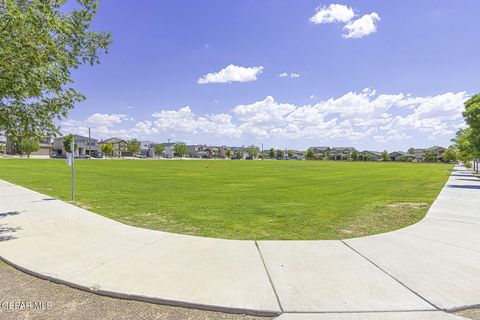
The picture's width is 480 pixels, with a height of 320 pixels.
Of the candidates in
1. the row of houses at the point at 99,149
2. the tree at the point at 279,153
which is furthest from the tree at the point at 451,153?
the row of houses at the point at 99,149

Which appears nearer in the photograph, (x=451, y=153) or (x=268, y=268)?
(x=268, y=268)

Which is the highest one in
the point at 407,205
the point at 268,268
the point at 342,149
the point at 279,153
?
the point at 342,149

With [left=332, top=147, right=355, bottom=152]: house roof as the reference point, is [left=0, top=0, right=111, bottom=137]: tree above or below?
below

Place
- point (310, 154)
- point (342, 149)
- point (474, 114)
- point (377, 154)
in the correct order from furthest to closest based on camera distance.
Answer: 1. point (342, 149)
2. point (377, 154)
3. point (310, 154)
4. point (474, 114)

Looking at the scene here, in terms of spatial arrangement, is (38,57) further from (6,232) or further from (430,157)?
(430,157)

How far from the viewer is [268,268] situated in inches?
174

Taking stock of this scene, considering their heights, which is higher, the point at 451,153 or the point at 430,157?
the point at 451,153

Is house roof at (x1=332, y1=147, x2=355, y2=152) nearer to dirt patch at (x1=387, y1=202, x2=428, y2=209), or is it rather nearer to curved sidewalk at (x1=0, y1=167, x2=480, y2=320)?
dirt patch at (x1=387, y1=202, x2=428, y2=209)

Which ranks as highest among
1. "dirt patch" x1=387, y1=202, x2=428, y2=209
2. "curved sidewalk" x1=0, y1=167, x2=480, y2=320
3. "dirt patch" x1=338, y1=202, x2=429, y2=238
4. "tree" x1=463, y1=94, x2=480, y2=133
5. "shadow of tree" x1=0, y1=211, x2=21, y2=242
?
"tree" x1=463, y1=94, x2=480, y2=133

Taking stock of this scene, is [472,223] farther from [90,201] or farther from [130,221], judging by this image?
[90,201]

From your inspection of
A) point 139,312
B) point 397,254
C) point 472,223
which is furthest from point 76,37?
point 472,223

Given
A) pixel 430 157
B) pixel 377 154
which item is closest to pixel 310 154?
pixel 377 154

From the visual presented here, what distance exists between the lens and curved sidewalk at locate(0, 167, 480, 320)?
3.44 meters

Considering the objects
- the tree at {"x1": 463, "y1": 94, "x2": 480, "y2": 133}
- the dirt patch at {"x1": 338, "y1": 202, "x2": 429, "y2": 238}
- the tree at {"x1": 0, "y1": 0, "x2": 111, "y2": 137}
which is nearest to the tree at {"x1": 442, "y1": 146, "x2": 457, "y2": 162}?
the tree at {"x1": 463, "y1": 94, "x2": 480, "y2": 133}
